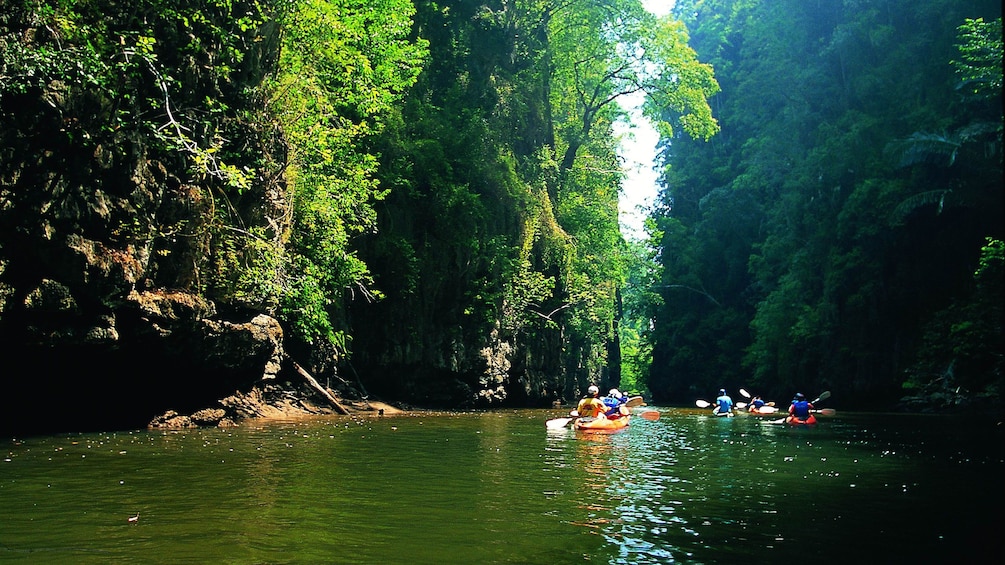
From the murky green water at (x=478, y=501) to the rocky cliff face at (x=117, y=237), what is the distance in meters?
1.67

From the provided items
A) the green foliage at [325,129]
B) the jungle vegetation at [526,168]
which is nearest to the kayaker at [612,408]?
the jungle vegetation at [526,168]

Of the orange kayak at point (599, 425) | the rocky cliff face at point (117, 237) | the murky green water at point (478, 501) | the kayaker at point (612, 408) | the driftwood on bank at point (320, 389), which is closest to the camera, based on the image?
the murky green water at point (478, 501)

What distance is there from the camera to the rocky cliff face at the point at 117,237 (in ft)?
38.2

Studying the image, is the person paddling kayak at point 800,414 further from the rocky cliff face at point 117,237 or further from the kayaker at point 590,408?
the rocky cliff face at point 117,237

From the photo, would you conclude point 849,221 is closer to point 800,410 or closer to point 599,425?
point 800,410

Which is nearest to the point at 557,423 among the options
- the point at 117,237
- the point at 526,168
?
the point at 117,237

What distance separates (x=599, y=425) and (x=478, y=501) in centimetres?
1023

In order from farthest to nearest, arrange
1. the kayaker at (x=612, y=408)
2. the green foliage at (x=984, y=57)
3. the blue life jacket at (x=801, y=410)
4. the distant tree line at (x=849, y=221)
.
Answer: the distant tree line at (x=849, y=221) → the green foliage at (x=984, y=57) → the blue life jacket at (x=801, y=410) → the kayaker at (x=612, y=408)

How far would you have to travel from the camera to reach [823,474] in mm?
10188

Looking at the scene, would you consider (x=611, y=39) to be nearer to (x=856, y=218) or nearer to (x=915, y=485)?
(x=856, y=218)

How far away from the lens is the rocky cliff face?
11.7 meters

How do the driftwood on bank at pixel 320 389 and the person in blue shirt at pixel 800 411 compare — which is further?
the person in blue shirt at pixel 800 411

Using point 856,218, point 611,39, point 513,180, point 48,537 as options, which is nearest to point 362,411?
point 513,180

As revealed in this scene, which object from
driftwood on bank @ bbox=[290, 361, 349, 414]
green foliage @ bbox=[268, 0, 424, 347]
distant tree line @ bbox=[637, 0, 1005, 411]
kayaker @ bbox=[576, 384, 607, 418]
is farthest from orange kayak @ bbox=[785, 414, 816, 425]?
green foliage @ bbox=[268, 0, 424, 347]
